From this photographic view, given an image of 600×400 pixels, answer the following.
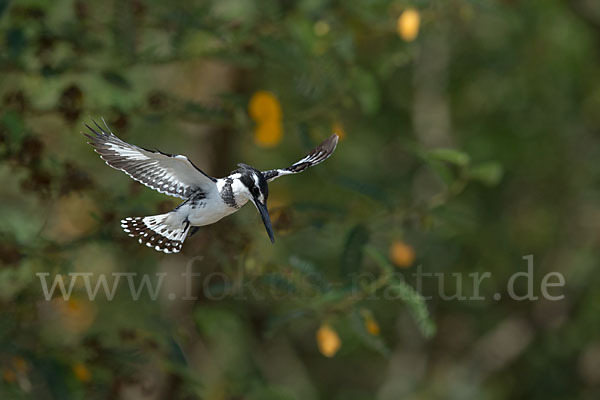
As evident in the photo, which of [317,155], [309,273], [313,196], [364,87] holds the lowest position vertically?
[309,273]

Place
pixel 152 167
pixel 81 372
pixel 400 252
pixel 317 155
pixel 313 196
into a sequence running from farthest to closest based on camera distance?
pixel 313 196 < pixel 400 252 < pixel 81 372 < pixel 317 155 < pixel 152 167

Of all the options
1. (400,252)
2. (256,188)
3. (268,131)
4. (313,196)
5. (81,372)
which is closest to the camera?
(256,188)

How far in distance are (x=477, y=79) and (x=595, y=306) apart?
1399 mm

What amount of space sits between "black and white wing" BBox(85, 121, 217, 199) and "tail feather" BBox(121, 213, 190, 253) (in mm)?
70

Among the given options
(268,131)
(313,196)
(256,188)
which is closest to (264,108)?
(268,131)

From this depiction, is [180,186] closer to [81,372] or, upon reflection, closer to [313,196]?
[81,372]

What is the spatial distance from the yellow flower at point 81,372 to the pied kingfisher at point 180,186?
29.8 inches

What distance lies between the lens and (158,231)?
1.69 m

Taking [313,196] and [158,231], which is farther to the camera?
[313,196]

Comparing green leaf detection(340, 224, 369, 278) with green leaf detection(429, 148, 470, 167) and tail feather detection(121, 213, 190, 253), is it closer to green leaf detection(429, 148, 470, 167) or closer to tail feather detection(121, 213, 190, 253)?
green leaf detection(429, 148, 470, 167)

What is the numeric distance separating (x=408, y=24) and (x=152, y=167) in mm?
1402

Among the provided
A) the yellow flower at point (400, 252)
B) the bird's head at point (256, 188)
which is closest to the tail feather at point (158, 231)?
the bird's head at point (256, 188)

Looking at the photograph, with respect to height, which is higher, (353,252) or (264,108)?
(264,108)

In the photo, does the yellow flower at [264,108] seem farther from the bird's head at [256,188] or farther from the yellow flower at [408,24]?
the bird's head at [256,188]
